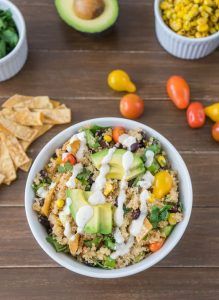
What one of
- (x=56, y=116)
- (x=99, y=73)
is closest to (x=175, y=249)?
(x=56, y=116)

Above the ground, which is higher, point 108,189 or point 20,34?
point 20,34

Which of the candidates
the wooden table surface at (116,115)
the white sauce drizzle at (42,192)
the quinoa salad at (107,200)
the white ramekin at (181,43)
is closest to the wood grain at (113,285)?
the wooden table surface at (116,115)

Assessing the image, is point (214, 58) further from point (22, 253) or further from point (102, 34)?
point (22, 253)

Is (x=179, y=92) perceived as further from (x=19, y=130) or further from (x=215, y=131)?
(x=19, y=130)

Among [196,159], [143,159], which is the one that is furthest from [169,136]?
[143,159]

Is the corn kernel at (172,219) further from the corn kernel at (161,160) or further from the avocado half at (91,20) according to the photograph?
the avocado half at (91,20)

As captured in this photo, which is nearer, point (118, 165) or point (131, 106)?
point (118, 165)
